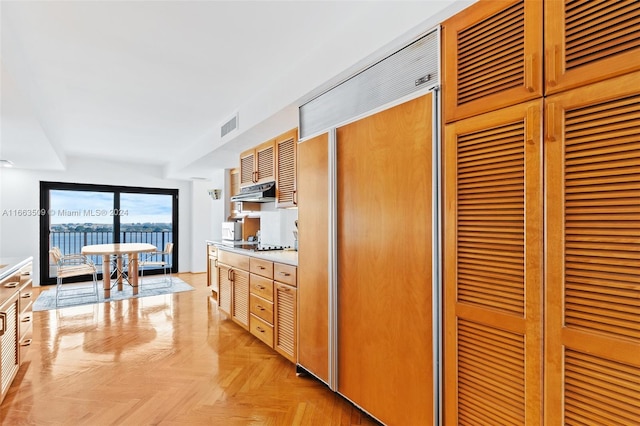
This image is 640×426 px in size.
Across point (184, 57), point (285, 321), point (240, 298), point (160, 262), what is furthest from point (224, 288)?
point (160, 262)

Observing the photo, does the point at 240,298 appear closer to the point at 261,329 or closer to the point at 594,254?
the point at 261,329

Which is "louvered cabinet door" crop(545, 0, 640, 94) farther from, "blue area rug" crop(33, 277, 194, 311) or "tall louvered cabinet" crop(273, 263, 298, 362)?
"blue area rug" crop(33, 277, 194, 311)

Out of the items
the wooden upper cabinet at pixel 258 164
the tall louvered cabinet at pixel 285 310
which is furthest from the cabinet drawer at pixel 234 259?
the wooden upper cabinet at pixel 258 164

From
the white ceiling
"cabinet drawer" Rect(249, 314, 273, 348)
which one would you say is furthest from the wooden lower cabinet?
the white ceiling

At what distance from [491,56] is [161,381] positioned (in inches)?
117

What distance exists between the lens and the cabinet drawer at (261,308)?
309 cm

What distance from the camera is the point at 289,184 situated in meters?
3.48

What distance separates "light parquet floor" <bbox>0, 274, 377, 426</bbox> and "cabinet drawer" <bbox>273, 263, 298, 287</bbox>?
2.39 feet

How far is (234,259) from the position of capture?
378cm

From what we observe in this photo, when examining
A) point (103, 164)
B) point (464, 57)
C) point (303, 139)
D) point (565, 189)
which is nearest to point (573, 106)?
point (565, 189)

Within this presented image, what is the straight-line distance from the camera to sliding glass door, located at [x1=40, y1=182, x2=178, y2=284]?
6449mm

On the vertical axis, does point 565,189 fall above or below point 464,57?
below

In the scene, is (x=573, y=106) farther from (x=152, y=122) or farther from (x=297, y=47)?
(x=152, y=122)

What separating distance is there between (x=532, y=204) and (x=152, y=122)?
14.3ft
